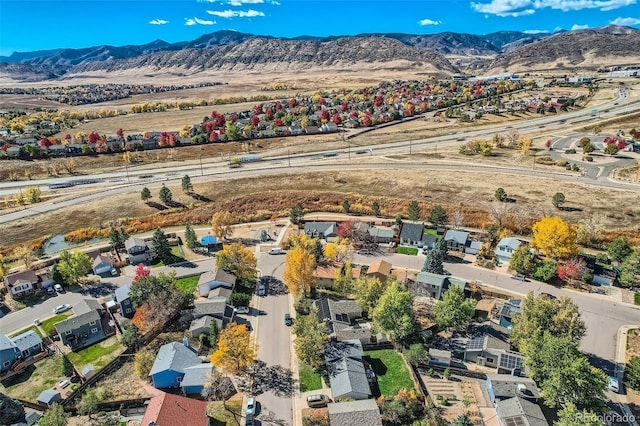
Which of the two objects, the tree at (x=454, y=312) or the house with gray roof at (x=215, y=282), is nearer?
the tree at (x=454, y=312)

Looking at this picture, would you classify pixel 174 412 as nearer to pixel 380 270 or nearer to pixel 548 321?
pixel 380 270

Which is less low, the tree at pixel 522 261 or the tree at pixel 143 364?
the tree at pixel 522 261

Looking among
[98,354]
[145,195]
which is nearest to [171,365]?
[98,354]

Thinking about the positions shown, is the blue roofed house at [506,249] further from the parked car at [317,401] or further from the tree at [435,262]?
the parked car at [317,401]

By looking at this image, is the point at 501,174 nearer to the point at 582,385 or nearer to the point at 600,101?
the point at 582,385

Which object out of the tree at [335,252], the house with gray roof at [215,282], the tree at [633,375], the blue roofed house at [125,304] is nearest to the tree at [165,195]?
the house with gray roof at [215,282]

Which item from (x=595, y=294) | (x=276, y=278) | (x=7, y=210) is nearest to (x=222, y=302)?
(x=276, y=278)
